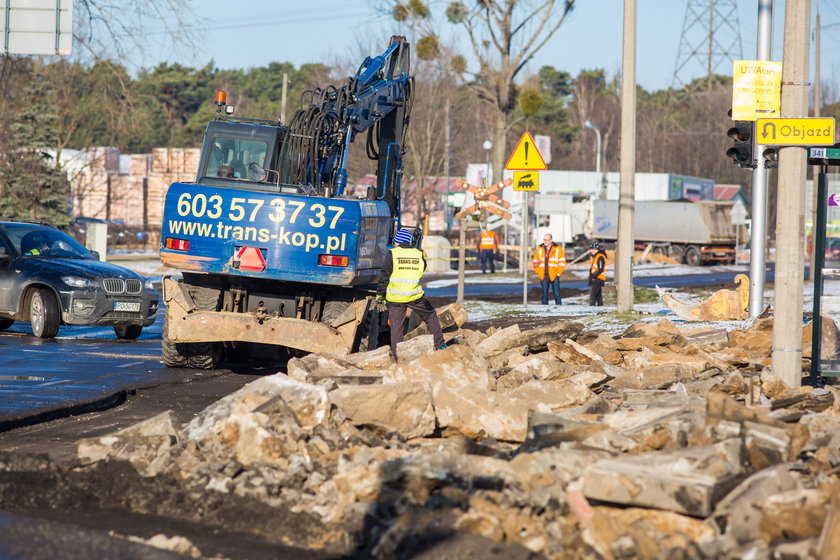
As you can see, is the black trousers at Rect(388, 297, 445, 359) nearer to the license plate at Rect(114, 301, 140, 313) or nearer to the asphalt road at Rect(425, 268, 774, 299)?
the license plate at Rect(114, 301, 140, 313)

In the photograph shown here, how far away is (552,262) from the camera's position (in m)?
26.0

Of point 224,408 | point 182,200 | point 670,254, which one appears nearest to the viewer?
point 224,408

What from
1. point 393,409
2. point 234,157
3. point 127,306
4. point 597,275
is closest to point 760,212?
point 597,275

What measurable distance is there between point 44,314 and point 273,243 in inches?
243

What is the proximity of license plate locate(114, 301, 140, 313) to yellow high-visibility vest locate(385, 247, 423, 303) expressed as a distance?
567 centimetres

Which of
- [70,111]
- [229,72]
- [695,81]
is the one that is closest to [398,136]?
[70,111]

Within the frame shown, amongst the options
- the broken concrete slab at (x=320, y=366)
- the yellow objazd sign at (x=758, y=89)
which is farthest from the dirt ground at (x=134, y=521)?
the yellow objazd sign at (x=758, y=89)

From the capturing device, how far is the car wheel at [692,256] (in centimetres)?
5764

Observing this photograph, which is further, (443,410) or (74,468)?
(443,410)

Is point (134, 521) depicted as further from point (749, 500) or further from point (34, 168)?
point (34, 168)

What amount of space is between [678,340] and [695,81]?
106 meters

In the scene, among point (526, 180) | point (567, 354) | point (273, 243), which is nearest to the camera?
point (567, 354)

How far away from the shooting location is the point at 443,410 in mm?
9086

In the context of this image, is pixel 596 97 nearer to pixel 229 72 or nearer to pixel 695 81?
pixel 695 81
